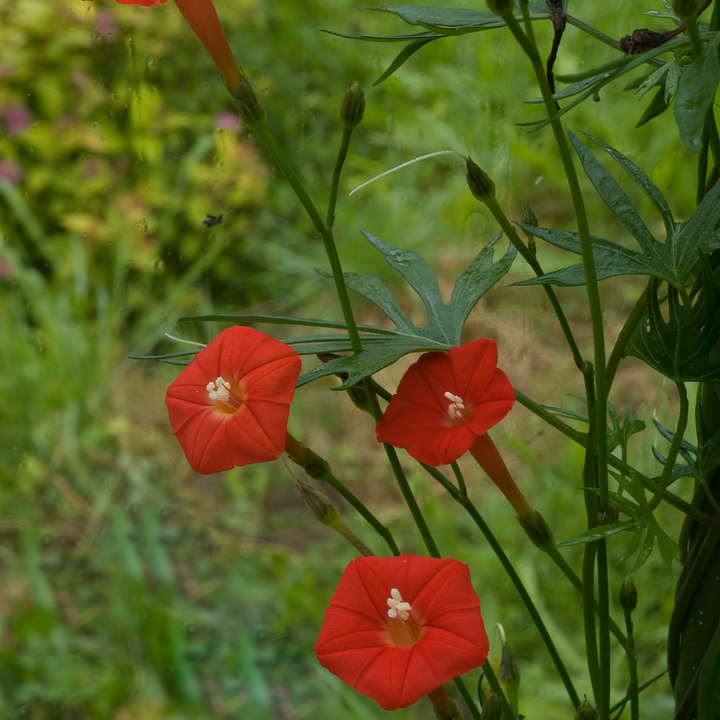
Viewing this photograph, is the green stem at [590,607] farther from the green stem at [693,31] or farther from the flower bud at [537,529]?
the green stem at [693,31]

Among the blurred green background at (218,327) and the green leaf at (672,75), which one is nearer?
the green leaf at (672,75)

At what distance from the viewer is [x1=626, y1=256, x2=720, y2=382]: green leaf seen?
9.7 inches

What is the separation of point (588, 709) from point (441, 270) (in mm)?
1044

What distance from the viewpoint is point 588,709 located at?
31 centimetres

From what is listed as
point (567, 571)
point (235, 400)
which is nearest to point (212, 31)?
point (235, 400)

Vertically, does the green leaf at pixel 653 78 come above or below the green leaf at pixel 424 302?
above

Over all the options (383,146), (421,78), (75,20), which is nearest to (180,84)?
(75,20)

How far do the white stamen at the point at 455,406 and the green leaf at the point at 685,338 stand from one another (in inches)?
2.5

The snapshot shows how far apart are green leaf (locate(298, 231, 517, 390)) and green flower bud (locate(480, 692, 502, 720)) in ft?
0.42

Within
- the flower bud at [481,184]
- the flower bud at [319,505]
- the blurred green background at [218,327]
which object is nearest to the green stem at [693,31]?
the flower bud at [481,184]

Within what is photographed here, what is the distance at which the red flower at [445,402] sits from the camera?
290 millimetres

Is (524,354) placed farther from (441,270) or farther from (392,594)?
(392,594)

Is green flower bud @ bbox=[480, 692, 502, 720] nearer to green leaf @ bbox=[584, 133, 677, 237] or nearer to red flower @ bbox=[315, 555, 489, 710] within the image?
red flower @ bbox=[315, 555, 489, 710]

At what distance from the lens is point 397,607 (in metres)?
0.29
